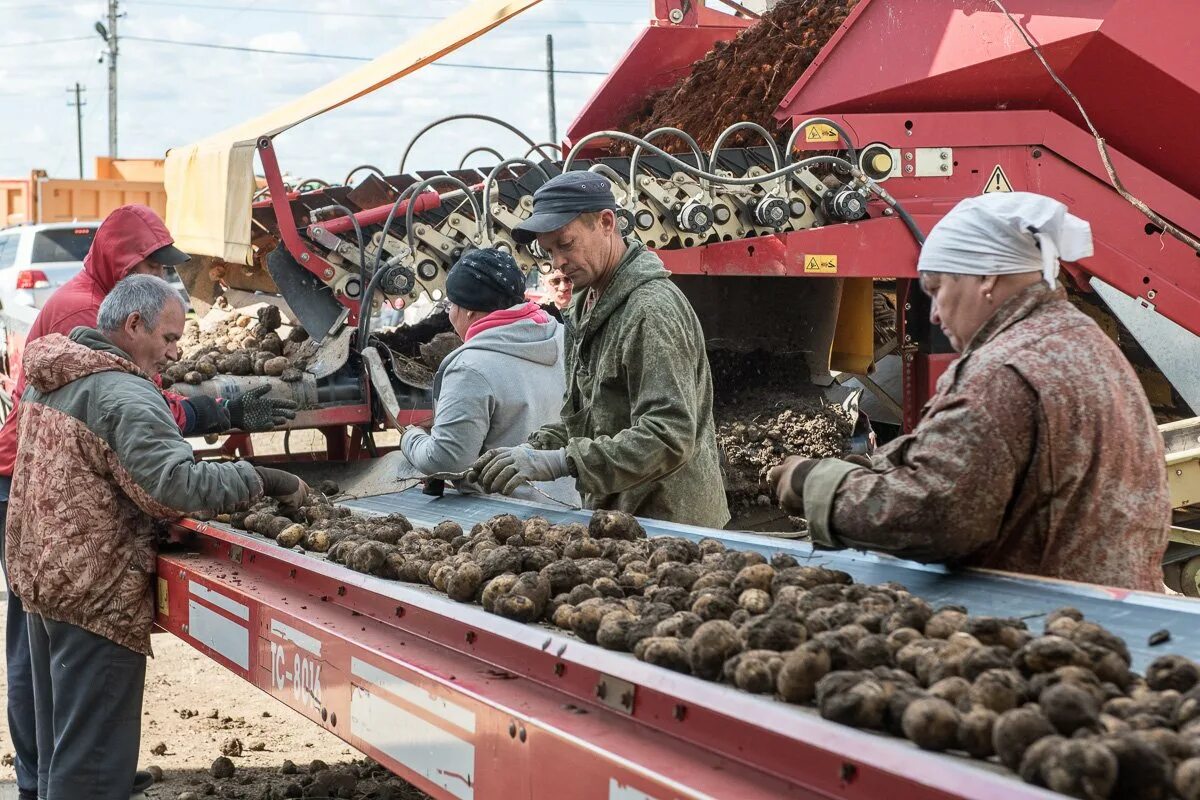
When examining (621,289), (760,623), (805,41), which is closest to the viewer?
(760,623)

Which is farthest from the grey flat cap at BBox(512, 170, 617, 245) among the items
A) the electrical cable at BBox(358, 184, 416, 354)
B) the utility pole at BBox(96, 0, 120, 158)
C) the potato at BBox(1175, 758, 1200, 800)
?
the utility pole at BBox(96, 0, 120, 158)

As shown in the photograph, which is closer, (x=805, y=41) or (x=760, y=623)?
(x=760, y=623)

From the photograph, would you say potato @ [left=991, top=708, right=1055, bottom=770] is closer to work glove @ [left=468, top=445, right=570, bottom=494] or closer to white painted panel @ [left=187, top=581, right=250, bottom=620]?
work glove @ [left=468, top=445, right=570, bottom=494]

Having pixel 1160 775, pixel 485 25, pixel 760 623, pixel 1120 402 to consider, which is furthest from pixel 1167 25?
pixel 1160 775

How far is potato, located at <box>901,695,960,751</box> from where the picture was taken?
1.64 metres

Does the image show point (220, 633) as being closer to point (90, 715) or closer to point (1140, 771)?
point (90, 715)

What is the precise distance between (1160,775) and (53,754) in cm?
310

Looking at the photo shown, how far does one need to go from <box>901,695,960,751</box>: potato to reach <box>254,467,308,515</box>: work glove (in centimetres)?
249

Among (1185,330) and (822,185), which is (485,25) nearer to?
(822,185)

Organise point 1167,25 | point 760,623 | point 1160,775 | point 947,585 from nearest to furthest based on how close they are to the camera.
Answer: point 1160,775, point 760,623, point 947,585, point 1167,25

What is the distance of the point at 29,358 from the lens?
362 centimetres

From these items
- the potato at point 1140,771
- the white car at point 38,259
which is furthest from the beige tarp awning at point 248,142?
the white car at point 38,259

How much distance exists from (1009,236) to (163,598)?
2.52 metres

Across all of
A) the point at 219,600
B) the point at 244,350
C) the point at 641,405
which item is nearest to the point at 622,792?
the point at 641,405
